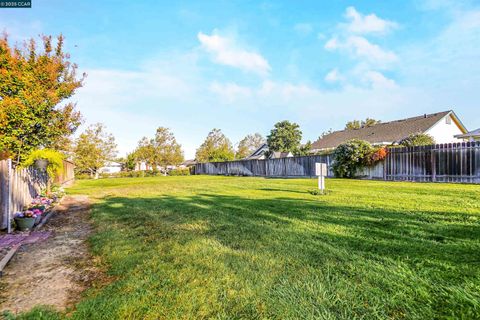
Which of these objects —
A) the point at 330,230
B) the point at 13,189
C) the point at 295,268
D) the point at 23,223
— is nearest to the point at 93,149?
the point at 13,189

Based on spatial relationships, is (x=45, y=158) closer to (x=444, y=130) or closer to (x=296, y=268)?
(x=296, y=268)

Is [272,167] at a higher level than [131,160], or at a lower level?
lower

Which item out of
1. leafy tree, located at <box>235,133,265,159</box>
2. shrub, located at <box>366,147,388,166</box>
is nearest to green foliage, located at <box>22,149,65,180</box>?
shrub, located at <box>366,147,388,166</box>

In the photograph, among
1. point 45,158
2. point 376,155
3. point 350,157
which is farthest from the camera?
point 350,157

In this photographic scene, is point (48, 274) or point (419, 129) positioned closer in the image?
point (48, 274)

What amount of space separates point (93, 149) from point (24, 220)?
3451 cm

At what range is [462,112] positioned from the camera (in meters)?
23.5

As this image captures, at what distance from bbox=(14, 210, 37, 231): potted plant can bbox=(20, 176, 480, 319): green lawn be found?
177cm

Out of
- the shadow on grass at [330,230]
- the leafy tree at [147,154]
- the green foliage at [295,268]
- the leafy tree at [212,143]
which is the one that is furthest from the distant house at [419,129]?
the leafy tree at [147,154]

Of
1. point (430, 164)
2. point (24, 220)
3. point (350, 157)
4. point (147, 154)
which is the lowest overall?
point (24, 220)

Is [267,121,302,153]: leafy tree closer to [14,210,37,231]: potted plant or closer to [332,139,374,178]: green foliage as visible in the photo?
[332,139,374,178]: green foliage

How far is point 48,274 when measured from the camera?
9.18 feet

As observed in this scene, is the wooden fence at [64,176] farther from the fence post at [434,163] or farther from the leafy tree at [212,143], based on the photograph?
the leafy tree at [212,143]

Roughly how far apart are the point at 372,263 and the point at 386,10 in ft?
39.6
